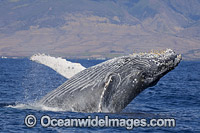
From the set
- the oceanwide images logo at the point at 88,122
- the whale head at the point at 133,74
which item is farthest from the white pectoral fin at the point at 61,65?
the whale head at the point at 133,74

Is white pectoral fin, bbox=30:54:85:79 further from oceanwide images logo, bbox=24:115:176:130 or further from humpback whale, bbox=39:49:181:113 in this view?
oceanwide images logo, bbox=24:115:176:130

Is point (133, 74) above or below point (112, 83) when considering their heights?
above

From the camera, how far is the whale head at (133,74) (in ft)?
36.3

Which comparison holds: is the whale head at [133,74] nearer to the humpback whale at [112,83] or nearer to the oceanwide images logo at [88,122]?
the humpback whale at [112,83]

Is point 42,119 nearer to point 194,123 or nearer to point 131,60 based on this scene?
point 131,60

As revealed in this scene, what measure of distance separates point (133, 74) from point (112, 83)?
69 centimetres

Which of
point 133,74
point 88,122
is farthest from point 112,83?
point 88,122

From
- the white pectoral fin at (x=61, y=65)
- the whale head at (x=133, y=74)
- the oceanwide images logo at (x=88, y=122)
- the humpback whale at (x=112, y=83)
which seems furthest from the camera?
the white pectoral fin at (x=61, y=65)

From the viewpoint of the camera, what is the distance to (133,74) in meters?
11.2

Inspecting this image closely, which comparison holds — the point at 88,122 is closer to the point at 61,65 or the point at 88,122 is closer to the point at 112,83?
the point at 112,83

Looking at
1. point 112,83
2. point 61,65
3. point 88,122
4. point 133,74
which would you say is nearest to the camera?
point 112,83

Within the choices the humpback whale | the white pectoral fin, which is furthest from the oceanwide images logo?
the white pectoral fin

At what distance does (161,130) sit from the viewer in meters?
11.5

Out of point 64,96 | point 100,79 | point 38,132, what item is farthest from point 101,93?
point 38,132
